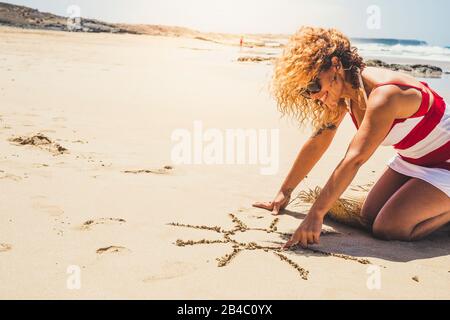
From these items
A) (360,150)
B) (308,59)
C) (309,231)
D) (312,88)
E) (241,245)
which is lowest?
(241,245)

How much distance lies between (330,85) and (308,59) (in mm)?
212

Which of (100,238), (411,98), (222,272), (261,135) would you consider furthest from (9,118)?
(411,98)

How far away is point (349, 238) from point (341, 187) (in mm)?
570

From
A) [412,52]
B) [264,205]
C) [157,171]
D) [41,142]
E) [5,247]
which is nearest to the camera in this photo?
[5,247]

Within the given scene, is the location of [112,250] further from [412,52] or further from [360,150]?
[412,52]

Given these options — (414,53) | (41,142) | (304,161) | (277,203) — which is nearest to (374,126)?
(304,161)

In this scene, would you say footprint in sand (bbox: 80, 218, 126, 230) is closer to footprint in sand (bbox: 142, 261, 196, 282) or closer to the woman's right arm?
footprint in sand (bbox: 142, 261, 196, 282)

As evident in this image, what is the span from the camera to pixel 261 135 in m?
6.13

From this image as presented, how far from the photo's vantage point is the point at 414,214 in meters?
2.99

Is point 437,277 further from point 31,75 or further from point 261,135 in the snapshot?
point 31,75

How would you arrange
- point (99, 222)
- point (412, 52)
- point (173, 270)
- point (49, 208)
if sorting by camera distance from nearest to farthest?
point (173, 270), point (99, 222), point (49, 208), point (412, 52)

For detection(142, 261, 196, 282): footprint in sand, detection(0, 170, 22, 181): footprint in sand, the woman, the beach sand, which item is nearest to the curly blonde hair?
the woman

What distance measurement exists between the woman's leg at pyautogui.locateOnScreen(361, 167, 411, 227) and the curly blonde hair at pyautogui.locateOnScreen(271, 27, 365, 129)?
0.89 m
